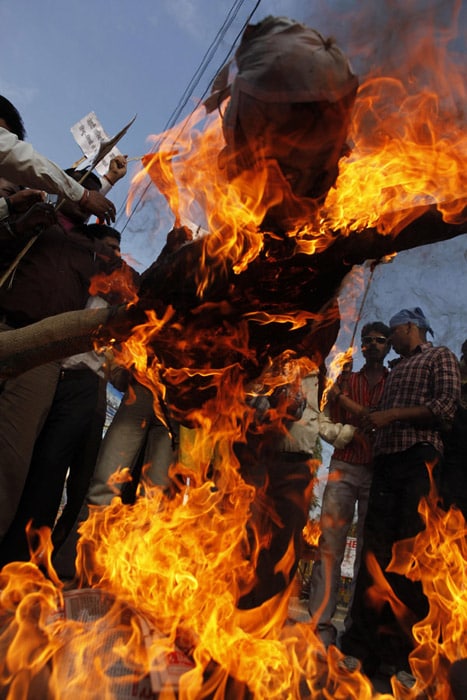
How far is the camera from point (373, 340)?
2.77 metres

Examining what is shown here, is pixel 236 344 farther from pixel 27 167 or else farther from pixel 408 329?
pixel 27 167

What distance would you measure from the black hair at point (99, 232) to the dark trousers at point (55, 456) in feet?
3.51

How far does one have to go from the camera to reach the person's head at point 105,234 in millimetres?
3851

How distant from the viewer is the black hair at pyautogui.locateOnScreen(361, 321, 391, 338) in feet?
8.65

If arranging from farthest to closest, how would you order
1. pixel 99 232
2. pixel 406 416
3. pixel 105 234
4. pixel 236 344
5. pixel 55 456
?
pixel 105 234 → pixel 99 232 → pixel 55 456 → pixel 406 416 → pixel 236 344

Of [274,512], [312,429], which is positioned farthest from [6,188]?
[274,512]

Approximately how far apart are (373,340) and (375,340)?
15 millimetres

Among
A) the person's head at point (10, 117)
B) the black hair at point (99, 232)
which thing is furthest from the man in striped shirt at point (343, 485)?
the person's head at point (10, 117)

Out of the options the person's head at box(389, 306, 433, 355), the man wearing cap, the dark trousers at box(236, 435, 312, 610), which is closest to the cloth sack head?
the person's head at box(389, 306, 433, 355)

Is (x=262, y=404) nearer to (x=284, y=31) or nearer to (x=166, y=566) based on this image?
(x=166, y=566)

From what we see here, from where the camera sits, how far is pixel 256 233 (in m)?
1.95

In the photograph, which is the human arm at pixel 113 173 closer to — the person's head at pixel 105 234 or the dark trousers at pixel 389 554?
the person's head at pixel 105 234

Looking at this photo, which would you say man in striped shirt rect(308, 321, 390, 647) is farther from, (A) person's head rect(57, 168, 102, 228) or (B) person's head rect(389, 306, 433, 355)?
(A) person's head rect(57, 168, 102, 228)

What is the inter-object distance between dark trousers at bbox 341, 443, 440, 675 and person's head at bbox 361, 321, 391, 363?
0.66m
